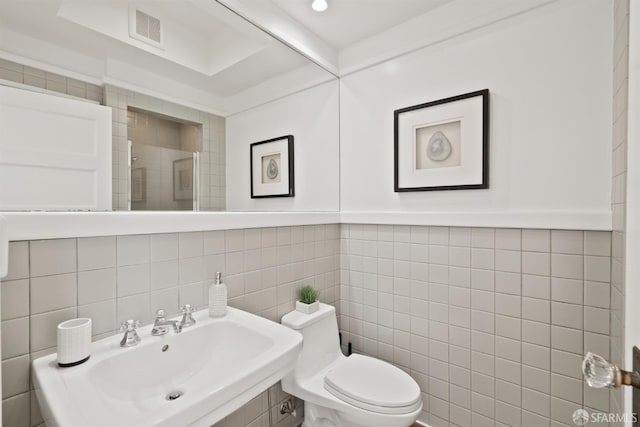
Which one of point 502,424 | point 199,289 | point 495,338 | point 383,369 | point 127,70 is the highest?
point 127,70

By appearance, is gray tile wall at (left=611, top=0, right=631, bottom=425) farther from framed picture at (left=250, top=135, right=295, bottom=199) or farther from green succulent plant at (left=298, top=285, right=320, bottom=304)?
framed picture at (left=250, top=135, right=295, bottom=199)

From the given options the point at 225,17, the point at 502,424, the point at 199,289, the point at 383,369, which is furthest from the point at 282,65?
the point at 502,424

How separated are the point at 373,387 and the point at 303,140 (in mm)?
1480

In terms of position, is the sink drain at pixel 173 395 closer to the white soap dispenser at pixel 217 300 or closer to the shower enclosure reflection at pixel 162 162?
the white soap dispenser at pixel 217 300

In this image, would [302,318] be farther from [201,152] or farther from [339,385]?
[201,152]

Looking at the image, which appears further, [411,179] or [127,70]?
[411,179]

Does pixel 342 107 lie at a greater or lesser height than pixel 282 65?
lesser

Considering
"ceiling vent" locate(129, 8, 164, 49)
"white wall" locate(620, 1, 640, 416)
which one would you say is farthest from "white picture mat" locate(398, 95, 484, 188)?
"ceiling vent" locate(129, 8, 164, 49)

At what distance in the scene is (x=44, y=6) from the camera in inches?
39.8

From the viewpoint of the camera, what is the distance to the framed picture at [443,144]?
153 cm

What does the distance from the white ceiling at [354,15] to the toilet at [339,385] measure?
171 cm

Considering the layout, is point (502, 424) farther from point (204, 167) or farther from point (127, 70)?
point (127, 70)

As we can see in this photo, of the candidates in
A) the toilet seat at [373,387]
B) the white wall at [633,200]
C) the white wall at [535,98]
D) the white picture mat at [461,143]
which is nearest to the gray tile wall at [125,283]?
the toilet seat at [373,387]

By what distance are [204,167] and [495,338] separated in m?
1.68
